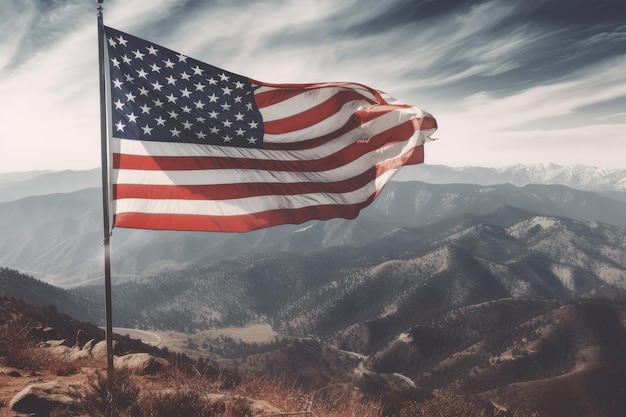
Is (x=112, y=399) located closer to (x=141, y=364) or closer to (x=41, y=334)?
(x=141, y=364)

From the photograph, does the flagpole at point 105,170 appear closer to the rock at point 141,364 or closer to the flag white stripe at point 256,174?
the flag white stripe at point 256,174

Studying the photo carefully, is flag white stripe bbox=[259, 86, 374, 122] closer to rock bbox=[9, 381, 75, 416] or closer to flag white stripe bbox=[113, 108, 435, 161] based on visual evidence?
flag white stripe bbox=[113, 108, 435, 161]

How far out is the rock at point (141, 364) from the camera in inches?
615

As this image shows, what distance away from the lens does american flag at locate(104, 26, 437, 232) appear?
416 inches

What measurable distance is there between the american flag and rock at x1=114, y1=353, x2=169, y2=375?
829cm

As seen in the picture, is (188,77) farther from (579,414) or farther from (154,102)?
(579,414)

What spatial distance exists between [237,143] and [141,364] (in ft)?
33.1

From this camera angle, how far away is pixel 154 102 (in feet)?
36.0

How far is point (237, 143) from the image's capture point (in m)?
12.1

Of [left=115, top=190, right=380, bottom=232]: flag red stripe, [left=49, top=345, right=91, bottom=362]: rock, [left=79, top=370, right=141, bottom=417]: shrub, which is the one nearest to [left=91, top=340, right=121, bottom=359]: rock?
[left=49, top=345, right=91, bottom=362]: rock

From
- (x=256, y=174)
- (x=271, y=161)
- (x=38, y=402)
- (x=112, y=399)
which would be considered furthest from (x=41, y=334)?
(x=271, y=161)

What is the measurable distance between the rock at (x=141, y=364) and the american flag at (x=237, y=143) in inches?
326

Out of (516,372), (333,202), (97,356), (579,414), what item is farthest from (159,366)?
(516,372)

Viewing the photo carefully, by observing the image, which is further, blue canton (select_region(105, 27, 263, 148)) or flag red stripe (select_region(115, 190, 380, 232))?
blue canton (select_region(105, 27, 263, 148))
